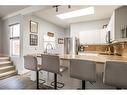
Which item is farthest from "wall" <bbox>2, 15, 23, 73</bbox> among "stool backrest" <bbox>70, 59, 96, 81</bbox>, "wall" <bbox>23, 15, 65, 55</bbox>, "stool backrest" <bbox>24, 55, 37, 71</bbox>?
"stool backrest" <bbox>70, 59, 96, 81</bbox>

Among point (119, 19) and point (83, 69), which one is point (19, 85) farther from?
point (119, 19)

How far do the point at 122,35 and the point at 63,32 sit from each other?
5939 mm

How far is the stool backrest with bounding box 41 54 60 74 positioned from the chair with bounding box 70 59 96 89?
381 mm

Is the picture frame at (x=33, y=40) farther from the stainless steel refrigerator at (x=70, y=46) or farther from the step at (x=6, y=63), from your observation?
the stainless steel refrigerator at (x=70, y=46)

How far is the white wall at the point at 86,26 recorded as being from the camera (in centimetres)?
602

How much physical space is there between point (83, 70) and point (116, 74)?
1.60ft

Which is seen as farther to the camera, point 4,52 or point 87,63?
point 4,52

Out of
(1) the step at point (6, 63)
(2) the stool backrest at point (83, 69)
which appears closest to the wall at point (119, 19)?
(2) the stool backrest at point (83, 69)

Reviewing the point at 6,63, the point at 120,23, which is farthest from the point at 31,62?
the point at 6,63

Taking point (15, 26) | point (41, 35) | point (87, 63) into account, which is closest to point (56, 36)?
point (41, 35)

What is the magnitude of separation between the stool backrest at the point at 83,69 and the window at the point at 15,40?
383cm
